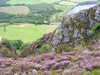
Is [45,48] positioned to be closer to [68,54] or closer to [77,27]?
[77,27]

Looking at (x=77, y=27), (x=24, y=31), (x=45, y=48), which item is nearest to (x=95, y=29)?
(x=77, y=27)

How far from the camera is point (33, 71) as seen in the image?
15.9 meters

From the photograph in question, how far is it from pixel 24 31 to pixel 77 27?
107 m

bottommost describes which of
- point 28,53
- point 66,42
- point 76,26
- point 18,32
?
point 18,32

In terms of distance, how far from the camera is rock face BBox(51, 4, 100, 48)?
106ft

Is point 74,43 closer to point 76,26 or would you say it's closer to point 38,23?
point 76,26

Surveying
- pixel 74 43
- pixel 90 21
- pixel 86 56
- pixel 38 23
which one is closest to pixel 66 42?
pixel 74 43

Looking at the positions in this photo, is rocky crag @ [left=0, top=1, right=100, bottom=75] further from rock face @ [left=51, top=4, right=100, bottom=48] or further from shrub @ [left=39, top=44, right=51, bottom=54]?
shrub @ [left=39, top=44, right=51, bottom=54]

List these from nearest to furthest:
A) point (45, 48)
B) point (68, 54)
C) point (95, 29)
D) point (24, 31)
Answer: point (68, 54) → point (95, 29) → point (45, 48) → point (24, 31)

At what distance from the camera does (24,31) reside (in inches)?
5423

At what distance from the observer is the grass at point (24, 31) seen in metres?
124

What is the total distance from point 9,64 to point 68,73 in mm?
6513

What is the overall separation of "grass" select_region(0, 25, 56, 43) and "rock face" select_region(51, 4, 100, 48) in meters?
85.2

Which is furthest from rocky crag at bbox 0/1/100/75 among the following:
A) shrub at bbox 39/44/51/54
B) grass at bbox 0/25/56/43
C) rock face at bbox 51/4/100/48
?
grass at bbox 0/25/56/43
